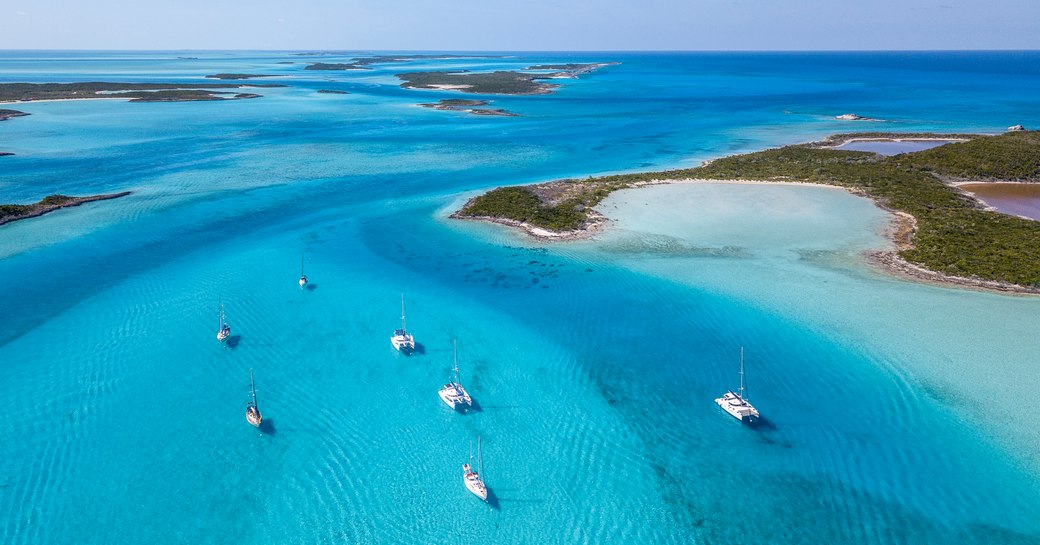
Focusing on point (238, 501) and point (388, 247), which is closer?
point (238, 501)

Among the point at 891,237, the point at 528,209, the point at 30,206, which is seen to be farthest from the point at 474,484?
the point at 30,206

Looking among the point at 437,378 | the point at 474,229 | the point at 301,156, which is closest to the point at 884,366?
the point at 437,378

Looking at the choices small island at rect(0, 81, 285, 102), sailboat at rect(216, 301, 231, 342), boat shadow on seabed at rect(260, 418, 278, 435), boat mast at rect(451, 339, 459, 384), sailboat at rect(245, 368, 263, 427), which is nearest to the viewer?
boat shadow on seabed at rect(260, 418, 278, 435)

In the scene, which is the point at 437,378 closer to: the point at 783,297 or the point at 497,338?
the point at 497,338

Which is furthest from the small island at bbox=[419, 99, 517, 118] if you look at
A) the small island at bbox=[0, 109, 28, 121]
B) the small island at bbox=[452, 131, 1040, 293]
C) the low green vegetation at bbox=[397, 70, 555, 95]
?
the small island at bbox=[0, 109, 28, 121]

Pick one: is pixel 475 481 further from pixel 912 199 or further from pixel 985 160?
pixel 985 160

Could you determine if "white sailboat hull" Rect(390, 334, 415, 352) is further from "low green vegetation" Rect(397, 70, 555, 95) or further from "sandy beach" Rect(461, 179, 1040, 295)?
"low green vegetation" Rect(397, 70, 555, 95)
